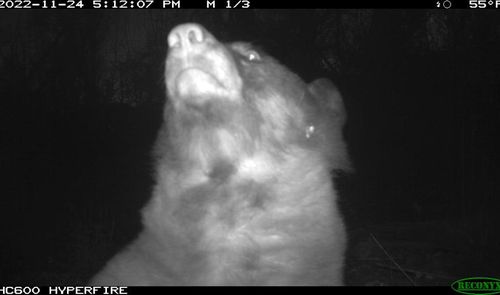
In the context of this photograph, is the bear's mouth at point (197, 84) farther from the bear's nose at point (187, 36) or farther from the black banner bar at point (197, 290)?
the black banner bar at point (197, 290)

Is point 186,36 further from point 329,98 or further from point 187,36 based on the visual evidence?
point 329,98

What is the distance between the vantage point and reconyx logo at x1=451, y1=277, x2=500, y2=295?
1.30 metres

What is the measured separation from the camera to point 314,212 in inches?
59.4

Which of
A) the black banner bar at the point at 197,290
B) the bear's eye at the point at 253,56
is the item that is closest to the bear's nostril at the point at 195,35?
the bear's eye at the point at 253,56

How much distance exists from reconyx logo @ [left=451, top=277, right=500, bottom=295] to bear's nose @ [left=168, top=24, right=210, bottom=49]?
1.20 m

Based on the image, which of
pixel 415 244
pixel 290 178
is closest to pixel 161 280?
pixel 290 178

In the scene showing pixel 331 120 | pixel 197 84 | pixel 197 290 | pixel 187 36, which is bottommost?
pixel 197 290

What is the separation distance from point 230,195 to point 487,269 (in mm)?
1825

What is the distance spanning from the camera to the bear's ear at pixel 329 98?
189 centimetres

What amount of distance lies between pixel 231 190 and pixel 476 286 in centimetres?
92

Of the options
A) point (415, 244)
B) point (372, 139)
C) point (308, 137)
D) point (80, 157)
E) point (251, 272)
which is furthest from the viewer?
point (372, 139)

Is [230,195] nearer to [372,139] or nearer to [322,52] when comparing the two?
[322,52]

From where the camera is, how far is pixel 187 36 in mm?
1269

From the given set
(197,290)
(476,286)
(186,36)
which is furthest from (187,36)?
(476,286)
